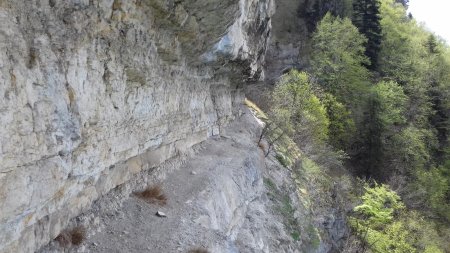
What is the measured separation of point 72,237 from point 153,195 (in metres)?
3.32

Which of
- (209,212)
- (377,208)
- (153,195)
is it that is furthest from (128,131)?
(377,208)

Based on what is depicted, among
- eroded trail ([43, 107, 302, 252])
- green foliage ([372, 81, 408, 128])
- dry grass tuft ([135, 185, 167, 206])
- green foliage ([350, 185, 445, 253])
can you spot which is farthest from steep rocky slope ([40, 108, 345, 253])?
green foliage ([372, 81, 408, 128])

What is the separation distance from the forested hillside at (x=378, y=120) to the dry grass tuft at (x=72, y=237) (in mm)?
16294

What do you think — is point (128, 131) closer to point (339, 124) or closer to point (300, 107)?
point (300, 107)

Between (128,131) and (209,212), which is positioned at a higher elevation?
(128,131)

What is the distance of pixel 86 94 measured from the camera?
7.63m

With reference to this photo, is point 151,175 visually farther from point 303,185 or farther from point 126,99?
point 303,185

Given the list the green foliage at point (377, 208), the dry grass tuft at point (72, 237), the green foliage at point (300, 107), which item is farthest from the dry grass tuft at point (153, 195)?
the green foliage at point (377, 208)

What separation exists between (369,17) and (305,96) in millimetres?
22900

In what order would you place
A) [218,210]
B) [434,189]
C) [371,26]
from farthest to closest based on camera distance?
[371,26] → [434,189] → [218,210]

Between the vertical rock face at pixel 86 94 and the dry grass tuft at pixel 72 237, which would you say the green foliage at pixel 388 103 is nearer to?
the vertical rock face at pixel 86 94

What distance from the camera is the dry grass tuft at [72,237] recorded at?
757cm

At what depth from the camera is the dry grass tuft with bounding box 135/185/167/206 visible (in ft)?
35.3

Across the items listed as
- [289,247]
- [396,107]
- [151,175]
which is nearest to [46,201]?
[151,175]
